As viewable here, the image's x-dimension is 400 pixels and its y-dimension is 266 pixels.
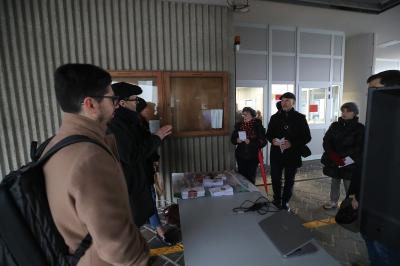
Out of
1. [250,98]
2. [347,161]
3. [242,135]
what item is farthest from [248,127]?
[250,98]

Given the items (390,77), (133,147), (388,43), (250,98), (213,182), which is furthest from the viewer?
(388,43)

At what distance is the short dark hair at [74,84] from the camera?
0.91 m

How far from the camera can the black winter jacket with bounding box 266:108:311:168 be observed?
3047 mm

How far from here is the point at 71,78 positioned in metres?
0.91

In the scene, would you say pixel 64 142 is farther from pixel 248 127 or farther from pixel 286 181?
pixel 286 181

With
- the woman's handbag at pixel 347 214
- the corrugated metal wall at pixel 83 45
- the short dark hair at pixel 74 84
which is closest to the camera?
the short dark hair at pixel 74 84

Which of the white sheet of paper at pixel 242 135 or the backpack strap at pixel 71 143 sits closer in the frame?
the backpack strap at pixel 71 143

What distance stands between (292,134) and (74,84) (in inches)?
110

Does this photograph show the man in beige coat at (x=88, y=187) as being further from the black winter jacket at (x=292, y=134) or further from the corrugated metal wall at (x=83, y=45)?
the black winter jacket at (x=292, y=134)

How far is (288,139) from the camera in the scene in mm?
3064

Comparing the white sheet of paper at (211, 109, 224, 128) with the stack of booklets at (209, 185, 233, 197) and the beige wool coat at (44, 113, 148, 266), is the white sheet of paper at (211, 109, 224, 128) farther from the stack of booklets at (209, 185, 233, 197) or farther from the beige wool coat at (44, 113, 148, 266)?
the beige wool coat at (44, 113, 148, 266)

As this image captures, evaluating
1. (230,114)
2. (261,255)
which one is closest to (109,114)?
(261,255)

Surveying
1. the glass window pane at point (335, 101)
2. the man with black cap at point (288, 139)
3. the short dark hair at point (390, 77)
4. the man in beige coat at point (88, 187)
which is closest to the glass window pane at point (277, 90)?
the glass window pane at point (335, 101)

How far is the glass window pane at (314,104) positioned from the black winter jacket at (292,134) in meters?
2.97
